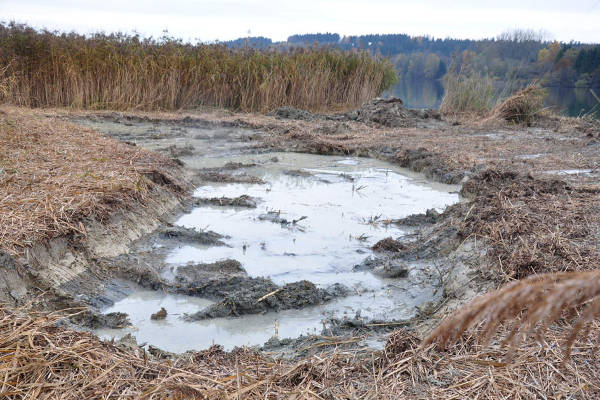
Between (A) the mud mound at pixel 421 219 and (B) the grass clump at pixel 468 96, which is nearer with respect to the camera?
(A) the mud mound at pixel 421 219

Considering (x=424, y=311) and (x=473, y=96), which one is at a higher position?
(x=473, y=96)

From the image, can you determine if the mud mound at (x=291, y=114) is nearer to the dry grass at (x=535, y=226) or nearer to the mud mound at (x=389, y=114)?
the mud mound at (x=389, y=114)

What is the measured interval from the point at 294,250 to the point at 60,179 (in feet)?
6.86

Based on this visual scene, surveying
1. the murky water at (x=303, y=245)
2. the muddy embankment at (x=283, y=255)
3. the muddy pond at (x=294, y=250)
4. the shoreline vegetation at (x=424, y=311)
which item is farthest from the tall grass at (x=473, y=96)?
the muddy pond at (x=294, y=250)

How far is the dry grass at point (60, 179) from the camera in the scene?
3359 millimetres

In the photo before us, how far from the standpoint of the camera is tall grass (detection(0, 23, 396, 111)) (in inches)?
493

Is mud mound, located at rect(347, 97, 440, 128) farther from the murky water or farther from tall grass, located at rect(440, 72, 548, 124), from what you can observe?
the murky water

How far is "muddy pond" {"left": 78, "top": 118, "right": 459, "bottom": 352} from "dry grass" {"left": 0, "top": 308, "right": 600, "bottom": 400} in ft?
2.03

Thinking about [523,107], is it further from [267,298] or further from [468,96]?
[267,298]

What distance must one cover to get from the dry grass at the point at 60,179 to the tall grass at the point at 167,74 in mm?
6313

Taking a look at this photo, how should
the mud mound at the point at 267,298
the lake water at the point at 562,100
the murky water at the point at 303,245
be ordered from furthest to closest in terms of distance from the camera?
the lake water at the point at 562,100 < the mud mound at the point at 267,298 < the murky water at the point at 303,245

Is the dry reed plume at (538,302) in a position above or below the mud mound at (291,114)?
above

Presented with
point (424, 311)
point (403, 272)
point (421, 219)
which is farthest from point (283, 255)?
point (421, 219)

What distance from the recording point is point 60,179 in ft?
14.0
